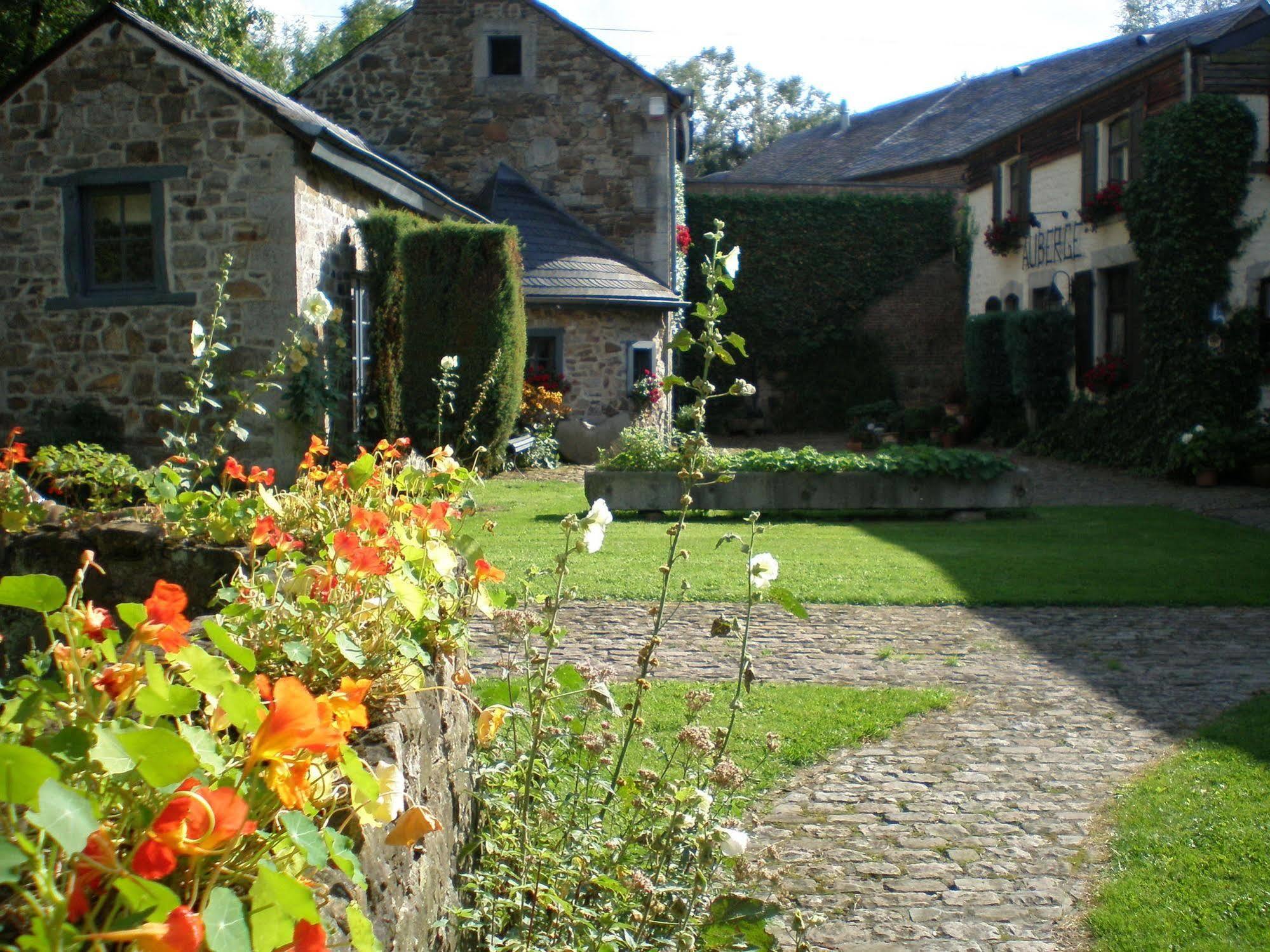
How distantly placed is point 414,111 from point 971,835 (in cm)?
1826

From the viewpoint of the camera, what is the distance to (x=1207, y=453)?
47.8ft

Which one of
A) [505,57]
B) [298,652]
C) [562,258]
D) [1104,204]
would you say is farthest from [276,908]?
[505,57]

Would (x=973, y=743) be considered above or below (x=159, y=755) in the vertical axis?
below

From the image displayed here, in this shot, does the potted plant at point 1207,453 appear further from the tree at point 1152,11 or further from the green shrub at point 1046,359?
the tree at point 1152,11

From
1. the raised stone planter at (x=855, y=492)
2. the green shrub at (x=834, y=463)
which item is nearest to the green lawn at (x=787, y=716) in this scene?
the green shrub at (x=834, y=463)

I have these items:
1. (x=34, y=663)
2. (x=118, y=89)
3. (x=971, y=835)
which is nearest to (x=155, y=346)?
(x=118, y=89)

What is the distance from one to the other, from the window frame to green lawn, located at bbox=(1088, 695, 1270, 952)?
10085 millimetres

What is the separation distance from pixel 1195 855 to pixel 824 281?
75.8 feet

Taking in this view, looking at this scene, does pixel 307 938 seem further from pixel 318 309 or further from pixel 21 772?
pixel 318 309

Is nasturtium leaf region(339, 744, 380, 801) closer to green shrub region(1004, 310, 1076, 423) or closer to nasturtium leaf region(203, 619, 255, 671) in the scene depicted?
nasturtium leaf region(203, 619, 255, 671)

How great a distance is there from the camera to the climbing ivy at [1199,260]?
1551 cm

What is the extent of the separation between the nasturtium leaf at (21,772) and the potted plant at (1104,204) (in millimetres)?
18591

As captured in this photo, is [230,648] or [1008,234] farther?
[1008,234]

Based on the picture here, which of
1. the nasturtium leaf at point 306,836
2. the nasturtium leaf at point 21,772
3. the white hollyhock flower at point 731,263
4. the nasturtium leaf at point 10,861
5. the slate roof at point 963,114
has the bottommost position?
the nasturtium leaf at point 306,836
